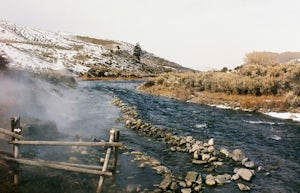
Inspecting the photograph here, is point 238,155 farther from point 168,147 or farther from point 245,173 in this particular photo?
point 168,147

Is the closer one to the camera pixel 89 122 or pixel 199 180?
pixel 199 180

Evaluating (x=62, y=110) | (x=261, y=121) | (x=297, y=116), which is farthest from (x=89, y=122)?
(x=297, y=116)

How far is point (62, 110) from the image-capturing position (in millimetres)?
27641

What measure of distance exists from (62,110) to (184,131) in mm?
11412

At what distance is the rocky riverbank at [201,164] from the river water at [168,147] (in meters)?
0.33

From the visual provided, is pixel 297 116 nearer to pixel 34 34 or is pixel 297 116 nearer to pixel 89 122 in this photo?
pixel 89 122

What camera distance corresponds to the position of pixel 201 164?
644 inches

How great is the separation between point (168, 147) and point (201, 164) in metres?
3.12

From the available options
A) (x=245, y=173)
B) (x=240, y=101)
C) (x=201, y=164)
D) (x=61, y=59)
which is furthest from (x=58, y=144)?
(x=61, y=59)

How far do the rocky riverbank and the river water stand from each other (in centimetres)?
33

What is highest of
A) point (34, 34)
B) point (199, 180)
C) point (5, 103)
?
point (34, 34)

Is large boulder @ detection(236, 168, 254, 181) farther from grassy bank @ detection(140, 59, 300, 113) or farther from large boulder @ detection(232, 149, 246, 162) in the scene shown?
grassy bank @ detection(140, 59, 300, 113)

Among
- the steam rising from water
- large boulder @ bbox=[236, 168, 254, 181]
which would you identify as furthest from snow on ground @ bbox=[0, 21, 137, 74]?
large boulder @ bbox=[236, 168, 254, 181]

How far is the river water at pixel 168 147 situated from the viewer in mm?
12906
